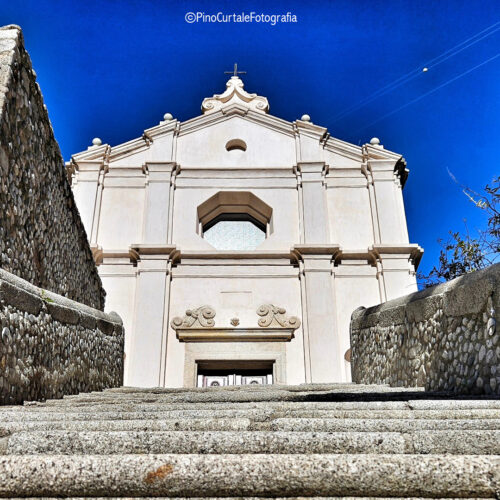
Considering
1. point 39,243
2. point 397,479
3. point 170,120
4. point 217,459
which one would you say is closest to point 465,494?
point 397,479

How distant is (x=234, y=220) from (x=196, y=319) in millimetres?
3548

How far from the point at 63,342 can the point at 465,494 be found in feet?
14.3

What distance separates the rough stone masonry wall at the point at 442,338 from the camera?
3.99 meters

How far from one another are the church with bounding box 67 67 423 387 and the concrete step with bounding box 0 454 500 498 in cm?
958

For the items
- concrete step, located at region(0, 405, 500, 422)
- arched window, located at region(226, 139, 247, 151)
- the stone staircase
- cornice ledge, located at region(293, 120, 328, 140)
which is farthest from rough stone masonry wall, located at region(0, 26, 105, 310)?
cornice ledge, located at region(293, 120, 328, 140)

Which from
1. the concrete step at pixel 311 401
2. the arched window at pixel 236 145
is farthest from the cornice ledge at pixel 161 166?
the concrete step at pixel 311 401

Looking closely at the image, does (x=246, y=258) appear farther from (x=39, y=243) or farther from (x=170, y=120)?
(x=39, y=243)

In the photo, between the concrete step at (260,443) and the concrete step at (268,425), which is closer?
the concrete step at (260,443)

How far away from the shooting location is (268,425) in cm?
251

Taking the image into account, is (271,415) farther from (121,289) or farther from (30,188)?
(121,289)

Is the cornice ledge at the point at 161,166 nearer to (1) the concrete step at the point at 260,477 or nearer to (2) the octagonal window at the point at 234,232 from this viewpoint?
(2) the octagonal window at the point at 234,232

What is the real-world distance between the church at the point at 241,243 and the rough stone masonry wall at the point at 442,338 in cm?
482

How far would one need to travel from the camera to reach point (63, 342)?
5094 millimetres

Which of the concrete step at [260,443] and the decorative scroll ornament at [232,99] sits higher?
the decorative scroll ornament at [232,99]
